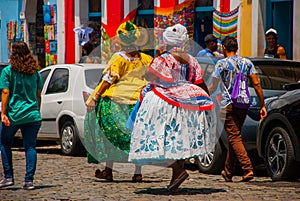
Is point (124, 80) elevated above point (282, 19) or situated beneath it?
situated beneath

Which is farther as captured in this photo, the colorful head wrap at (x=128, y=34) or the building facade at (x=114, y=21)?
the building facade at (x=114, y=21)

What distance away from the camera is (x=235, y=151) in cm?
1098

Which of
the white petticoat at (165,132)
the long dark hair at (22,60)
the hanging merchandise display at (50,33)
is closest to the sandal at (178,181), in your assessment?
the white petticoat at (165,132)

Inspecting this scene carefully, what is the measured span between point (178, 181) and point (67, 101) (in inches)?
233

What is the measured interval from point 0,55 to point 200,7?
10.4 metres

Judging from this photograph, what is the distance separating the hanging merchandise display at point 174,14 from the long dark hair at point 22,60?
11.4 metres

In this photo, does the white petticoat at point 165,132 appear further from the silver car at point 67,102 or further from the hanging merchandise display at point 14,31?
the hanging merchandise display at point 14,31

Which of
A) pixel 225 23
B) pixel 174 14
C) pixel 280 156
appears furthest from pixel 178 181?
pixel 174 14

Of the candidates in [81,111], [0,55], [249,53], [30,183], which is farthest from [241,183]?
[0,55]

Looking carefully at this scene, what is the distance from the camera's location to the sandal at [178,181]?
384 inches

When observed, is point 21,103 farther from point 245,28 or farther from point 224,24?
point 224,24

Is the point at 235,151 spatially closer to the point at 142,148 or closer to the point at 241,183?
the point at 241,183

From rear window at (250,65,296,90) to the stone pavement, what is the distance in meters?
1.31

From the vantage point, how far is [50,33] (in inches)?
1094
